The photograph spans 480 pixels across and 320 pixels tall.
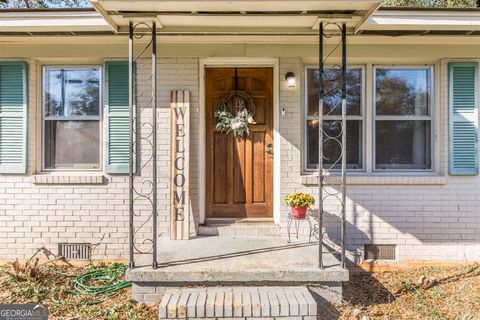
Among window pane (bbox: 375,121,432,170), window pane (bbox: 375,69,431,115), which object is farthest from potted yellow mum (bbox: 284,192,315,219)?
window pane (bbox: 375,69,431,115)

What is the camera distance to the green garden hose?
3.59 m

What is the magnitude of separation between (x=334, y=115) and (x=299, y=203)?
1316 millimetres

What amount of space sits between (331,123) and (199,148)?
68.6 inches

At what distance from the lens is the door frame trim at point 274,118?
4387 mm

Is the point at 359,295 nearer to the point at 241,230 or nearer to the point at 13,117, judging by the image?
the point at 241,230

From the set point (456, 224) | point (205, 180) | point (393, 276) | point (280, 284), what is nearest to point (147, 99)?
point (205, 180)

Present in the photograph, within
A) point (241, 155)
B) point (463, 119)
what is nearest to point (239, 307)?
point (241, 155)

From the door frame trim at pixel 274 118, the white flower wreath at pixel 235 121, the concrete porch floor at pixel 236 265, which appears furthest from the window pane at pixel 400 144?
the white flower wreath at pixel 235 121

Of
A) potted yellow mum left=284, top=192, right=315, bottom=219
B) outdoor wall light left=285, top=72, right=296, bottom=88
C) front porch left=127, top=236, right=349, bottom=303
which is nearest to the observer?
front porch left=127, top=236, right=349, bottom=303

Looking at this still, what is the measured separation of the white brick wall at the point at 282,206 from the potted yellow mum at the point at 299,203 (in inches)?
12.6

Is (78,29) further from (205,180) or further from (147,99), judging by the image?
(205,180)

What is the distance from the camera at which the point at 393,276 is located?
4184mm

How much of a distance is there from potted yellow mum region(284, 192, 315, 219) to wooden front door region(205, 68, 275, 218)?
59 centimetres

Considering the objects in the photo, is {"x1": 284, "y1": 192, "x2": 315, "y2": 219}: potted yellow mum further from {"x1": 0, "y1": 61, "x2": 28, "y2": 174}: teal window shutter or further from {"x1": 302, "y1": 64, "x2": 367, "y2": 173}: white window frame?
{"x1": 0, "y1": 61, "x2": 28, "y2": 174}: teal window shutter
